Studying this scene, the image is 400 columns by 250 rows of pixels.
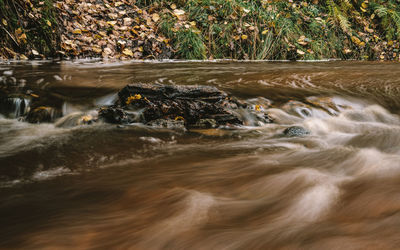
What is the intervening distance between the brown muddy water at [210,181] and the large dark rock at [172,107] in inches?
6.1

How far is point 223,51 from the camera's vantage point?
7.09 meters

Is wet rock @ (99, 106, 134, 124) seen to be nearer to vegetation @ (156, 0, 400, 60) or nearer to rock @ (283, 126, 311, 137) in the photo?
rock @ (283, 126, 311, 137)

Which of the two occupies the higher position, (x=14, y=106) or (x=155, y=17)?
(x=155, y=17)

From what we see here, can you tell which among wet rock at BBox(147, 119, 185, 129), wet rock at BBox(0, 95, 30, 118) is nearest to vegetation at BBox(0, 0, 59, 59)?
wet rock at BBox(0, 95, 30, 118)

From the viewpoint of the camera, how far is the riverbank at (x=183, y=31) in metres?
5.66

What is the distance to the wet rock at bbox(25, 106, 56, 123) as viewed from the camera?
2766 millimetres

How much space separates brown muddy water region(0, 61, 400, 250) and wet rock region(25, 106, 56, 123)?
103 millimetres

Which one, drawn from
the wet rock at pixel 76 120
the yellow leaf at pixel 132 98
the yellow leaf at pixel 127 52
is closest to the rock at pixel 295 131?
the yellow leaf at pixel 132 98

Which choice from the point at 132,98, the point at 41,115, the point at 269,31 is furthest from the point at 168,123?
the point at 269,31

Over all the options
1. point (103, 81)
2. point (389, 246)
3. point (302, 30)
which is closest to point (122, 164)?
point (389, 246)

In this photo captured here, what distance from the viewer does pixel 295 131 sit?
2555mm

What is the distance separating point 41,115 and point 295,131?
241 centimetres

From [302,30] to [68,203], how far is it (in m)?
7.90

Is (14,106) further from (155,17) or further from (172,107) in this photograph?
(155,17)
